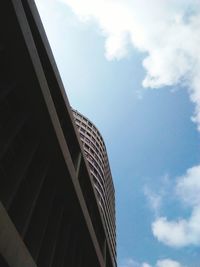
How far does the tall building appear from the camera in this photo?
44.2 meters

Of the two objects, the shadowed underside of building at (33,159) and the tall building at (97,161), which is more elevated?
the tall building at (97,161)

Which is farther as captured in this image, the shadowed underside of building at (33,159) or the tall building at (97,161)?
the tall building at (97,161)

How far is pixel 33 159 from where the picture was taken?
46.4 ft

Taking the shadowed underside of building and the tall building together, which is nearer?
the shadowed underside of building

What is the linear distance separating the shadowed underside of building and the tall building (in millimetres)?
26646

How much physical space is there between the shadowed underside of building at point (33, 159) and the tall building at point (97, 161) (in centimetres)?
2665

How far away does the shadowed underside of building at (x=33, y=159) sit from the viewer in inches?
440

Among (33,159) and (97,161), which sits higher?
(97,161)

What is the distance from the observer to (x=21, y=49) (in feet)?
38.9

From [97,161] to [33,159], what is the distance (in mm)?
33826

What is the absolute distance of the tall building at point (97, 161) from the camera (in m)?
44.2

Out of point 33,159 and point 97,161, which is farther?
point 97,161

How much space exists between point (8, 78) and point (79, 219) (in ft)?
26.2

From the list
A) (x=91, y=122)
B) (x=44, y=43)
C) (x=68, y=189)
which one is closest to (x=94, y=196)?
(x=68, y=189)
